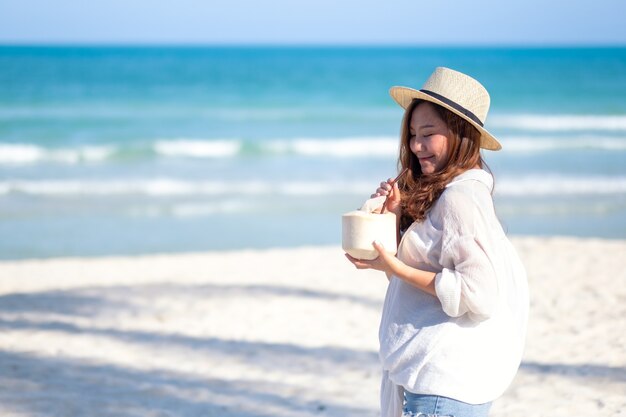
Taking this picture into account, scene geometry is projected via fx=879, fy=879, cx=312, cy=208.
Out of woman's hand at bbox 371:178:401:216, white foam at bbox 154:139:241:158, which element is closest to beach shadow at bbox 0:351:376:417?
Answer: woman's hand at bbox 371:178:401:216

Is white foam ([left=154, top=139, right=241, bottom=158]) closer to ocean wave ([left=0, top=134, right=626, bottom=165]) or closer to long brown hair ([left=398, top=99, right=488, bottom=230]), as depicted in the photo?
ocean wave ([left=0, top=134, right=626, bottom=165])

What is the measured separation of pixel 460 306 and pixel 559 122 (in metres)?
26.1

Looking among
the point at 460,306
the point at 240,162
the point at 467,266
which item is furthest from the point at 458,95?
the point at 240,162

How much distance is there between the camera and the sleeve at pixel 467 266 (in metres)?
2.39

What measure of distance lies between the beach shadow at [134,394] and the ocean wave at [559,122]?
21020mm

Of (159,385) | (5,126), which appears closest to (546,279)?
(159,385)

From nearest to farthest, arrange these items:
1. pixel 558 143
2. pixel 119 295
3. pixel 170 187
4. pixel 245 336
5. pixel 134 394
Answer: pixel 134 394 → pixel 245 336 → pixel 119 295 → pixel 170 187 → pixel 558 143

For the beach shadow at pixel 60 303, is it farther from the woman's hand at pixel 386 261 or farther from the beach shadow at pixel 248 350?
the woman's hand at pixel 386 261

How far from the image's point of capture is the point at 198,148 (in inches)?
828

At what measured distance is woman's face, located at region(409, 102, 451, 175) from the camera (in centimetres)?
257

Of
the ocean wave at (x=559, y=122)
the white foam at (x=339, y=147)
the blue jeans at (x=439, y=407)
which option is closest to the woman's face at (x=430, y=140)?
the blue jeans at (x=439, y=407)

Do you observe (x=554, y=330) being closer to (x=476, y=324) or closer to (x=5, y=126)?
(x=476, y=324)

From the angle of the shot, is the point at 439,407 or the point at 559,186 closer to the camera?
the point at 439,407

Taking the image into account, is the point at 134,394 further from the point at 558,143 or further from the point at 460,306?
the point at 558,143
